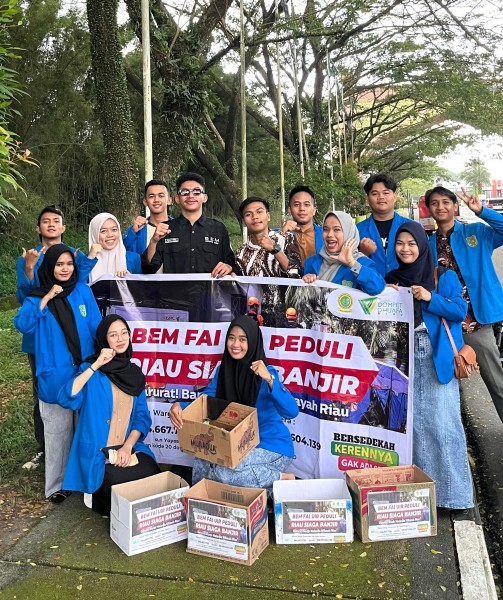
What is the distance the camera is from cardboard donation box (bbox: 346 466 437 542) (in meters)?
3.16

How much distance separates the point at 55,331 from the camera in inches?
144

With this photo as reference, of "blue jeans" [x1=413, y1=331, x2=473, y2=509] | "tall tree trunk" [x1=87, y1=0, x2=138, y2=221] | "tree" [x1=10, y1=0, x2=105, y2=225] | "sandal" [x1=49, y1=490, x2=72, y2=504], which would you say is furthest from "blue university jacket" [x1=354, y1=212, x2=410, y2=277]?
"tree" [x1=10, y1=0, x2=105, y2=225]

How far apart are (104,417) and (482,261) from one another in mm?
2709

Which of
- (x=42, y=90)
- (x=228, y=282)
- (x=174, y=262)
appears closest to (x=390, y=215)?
(x=228, y=282)

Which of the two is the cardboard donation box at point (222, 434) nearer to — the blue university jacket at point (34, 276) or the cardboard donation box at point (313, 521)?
the cardboard donation box at point (313, 521)

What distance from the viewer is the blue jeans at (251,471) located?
3402mm

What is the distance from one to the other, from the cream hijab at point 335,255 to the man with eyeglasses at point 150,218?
53.1 inches

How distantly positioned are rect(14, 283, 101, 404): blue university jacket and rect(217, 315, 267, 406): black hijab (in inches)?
36.1

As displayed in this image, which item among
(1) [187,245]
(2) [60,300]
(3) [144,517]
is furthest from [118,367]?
(1) [187,245]

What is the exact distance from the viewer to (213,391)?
3.69 meters

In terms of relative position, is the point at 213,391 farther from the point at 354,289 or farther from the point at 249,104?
the point at 249,104

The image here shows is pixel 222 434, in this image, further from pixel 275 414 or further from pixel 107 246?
pixel 107 246

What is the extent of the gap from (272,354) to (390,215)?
1326 millimetres

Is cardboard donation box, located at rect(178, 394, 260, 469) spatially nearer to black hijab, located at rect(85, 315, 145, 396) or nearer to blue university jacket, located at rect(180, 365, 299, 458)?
blue university jacket, located at rect(180, 365, 299, 458)
